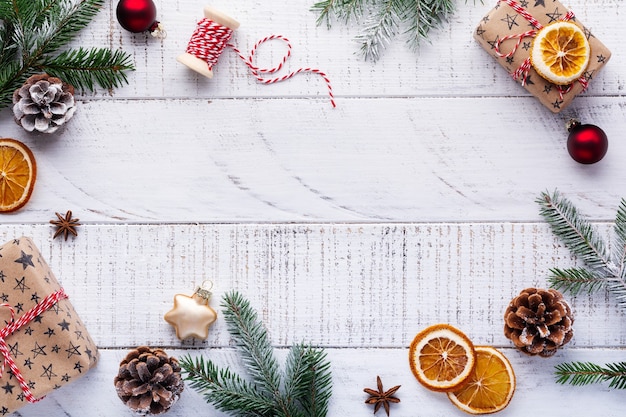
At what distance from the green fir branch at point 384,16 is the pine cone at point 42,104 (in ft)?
1.90

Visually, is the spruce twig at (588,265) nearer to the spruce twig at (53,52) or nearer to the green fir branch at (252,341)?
the green fir branch at (252,341)

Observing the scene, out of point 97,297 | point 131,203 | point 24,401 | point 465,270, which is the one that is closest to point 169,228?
point 131,203

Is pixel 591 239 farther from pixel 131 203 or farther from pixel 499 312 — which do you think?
pixel 131 203

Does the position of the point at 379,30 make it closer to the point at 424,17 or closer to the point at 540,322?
the point at 424,17

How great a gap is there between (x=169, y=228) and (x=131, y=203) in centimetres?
10

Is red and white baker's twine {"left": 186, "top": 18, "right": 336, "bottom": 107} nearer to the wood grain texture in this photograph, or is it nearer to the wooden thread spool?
the wooden thread spool

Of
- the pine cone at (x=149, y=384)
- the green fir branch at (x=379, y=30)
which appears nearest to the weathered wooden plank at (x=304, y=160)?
the green fir branch at (x=379, y=30)

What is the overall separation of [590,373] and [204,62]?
107 cm

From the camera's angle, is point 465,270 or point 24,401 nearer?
point 24,401

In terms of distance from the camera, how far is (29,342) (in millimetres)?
1360

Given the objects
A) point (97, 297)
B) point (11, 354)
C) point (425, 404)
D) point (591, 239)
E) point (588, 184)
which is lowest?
point (425, 404)

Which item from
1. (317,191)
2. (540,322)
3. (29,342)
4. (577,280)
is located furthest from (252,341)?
(577,280)

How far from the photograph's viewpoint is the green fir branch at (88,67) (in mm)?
1426

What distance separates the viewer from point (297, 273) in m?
1.47
